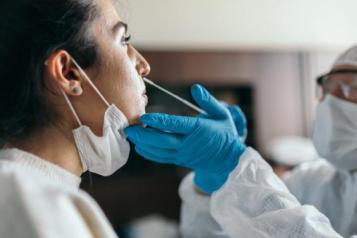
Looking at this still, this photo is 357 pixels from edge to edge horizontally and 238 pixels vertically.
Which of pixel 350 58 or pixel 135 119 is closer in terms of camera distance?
pixel 135 119

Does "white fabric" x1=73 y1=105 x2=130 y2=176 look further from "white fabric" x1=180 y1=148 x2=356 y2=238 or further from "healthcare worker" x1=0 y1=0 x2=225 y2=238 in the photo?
"white fabric" x1=180 y1=148 x2=356 y2=238

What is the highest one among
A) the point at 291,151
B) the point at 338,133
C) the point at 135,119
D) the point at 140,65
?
the point at 140,65

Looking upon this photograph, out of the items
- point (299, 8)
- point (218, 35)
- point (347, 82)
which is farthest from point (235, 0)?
point (347, 82)

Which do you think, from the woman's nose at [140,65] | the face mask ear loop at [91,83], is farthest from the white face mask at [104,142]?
the woman's nose at [140,65]

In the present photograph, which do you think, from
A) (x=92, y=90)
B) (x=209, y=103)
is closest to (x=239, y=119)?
(x=209, y=103)

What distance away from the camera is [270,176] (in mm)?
1109

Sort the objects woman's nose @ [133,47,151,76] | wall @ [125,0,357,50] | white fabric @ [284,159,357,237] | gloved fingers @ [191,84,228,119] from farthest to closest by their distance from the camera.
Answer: wall @ [125,0,357,50] < white fabric @ [284,159,357,237] < gloved fingers @ [191,84,228,119] < woman's nose @ [133,47,151,76]

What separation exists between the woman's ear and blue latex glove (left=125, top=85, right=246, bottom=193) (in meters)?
0.16

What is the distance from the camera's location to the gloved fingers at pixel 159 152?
108 cm

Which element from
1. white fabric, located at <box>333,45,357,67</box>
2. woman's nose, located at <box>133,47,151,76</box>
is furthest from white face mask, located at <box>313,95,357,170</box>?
woman's nose, located at <box>133,47,151,76</box>

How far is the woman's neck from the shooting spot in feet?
2.88

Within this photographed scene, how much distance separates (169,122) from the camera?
3.40 feet

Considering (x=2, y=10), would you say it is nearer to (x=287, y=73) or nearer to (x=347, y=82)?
(x=347, y=82)

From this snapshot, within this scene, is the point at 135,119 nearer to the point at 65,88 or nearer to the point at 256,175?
the point at 65,88
